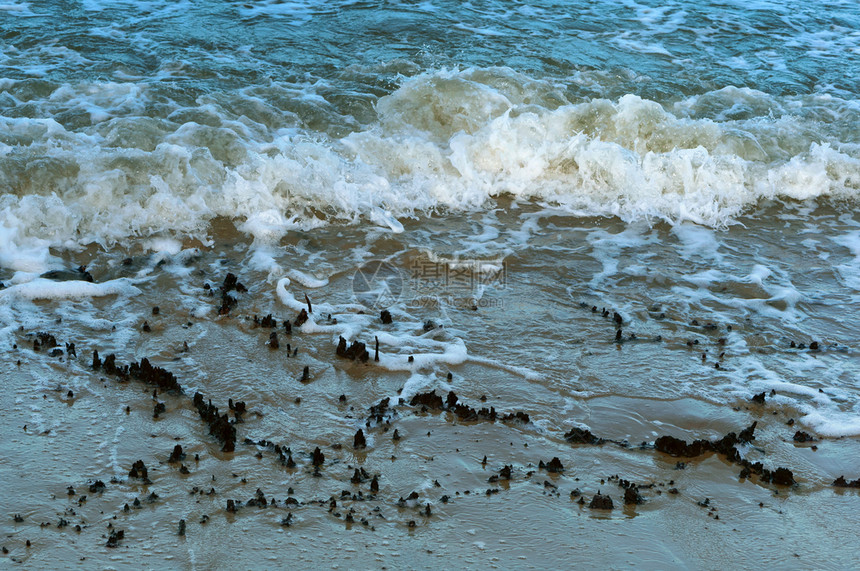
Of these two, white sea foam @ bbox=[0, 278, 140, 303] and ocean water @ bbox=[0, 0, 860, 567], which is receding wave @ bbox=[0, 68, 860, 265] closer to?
ocean water @ bbox=[0, 0, 860, 567]

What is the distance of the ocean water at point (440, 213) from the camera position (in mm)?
5977

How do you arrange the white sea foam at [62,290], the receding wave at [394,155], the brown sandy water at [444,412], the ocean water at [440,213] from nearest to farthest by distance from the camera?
the brown sandy water at [444,412], the ocean water at [440,213], the white sea foam at [62,290], the receding wave at [394,155]

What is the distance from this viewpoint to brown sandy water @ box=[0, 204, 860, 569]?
4172mm

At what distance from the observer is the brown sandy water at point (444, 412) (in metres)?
4.17

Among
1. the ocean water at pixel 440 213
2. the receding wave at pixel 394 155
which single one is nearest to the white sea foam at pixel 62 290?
the ocean water at pixel 440 213

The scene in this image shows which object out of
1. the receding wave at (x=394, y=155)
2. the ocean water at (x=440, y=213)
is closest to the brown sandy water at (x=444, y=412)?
the ocean water at (x=440, y=213)

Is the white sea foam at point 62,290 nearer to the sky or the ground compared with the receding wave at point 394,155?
nearer to the ground

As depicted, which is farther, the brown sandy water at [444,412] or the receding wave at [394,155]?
the receding wave at [394,155]

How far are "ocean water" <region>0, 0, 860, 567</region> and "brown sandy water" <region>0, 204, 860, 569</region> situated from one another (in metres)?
0.04

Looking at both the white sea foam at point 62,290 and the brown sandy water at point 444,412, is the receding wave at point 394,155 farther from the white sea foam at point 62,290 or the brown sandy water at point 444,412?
the white sea foam at point 62,290

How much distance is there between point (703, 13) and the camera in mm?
16797

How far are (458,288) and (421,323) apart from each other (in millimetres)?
824

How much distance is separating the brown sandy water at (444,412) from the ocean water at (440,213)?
4cm

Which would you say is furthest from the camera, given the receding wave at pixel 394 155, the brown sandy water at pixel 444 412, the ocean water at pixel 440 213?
the receding wave at pixel 394 155
